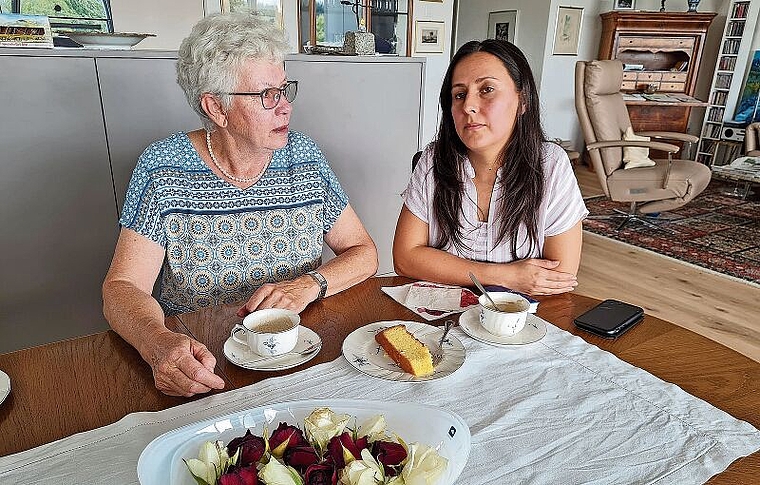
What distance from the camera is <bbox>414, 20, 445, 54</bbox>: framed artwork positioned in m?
5.22

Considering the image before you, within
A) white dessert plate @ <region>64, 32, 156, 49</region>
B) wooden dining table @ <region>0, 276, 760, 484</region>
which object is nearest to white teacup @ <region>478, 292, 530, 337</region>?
wooden dining table @ <region>0, 276, 760, 484</region>

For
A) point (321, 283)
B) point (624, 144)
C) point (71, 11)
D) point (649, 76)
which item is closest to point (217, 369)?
point (321, 283)

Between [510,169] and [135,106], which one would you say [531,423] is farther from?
[135,106]

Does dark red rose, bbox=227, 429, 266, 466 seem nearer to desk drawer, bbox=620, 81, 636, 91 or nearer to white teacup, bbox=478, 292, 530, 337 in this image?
white teacup, bbox=478, 292, 530, 337

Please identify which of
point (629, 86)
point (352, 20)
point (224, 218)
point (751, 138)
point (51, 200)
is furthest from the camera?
point (629, 86)

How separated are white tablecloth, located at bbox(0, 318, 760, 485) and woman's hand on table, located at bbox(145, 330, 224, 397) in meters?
0.03

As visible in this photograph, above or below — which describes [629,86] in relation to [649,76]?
below

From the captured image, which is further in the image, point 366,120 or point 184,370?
point 366,120

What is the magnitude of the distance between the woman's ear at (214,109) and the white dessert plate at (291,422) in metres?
0.81

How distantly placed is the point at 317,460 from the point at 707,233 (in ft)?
14.3

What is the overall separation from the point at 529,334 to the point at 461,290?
0.78ft

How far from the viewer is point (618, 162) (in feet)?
13.7

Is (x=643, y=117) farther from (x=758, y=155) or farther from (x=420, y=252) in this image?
(x=420, y=252)

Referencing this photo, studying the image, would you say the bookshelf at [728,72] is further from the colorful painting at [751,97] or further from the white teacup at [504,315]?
the white teacup at [504,315]
